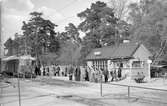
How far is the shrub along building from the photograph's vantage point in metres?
28.8

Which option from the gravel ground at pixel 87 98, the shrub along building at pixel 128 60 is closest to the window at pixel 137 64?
the shrub along building at pixel 128 60

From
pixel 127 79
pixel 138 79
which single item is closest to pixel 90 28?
pixel 127 79

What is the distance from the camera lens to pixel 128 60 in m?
29.1

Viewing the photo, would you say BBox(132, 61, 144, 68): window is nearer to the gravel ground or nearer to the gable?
the gable

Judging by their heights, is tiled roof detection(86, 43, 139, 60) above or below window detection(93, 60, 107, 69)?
above

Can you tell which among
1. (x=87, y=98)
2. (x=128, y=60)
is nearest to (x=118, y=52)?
(x=128, y=60)

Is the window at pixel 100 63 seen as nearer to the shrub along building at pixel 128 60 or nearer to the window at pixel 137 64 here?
the shrub along building at pixel 128 60

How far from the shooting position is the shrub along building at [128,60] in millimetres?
28828

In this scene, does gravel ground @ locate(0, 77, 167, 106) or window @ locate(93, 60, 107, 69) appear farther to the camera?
window @ locate(93, 60, 107, 69)

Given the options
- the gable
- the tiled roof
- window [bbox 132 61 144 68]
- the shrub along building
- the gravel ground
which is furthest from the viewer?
the gable

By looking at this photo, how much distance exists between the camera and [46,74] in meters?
36.7

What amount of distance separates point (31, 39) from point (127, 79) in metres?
36.5

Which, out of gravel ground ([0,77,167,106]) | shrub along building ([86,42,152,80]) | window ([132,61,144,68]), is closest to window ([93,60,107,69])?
shrub along building ([86,42,152,80])

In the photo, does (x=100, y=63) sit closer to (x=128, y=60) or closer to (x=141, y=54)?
(x=128, y=60)
